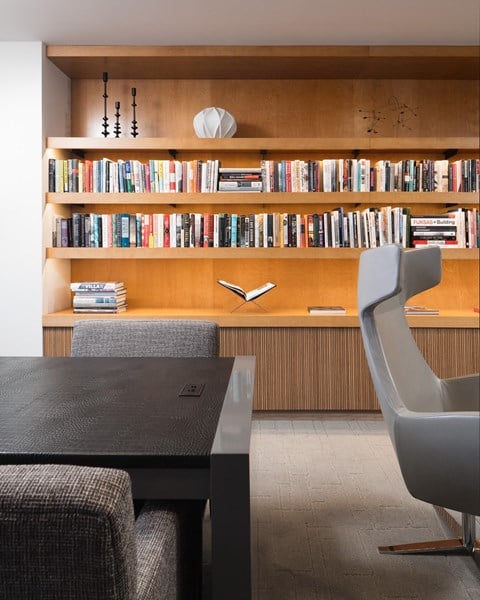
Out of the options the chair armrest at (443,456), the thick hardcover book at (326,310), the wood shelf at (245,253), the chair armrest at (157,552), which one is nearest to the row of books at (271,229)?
the wood shelf at (245,253)

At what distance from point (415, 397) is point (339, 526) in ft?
1.95

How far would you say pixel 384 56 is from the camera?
3.92 metres

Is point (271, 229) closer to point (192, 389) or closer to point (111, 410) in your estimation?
point (192, 389)

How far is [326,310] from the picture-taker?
404cm

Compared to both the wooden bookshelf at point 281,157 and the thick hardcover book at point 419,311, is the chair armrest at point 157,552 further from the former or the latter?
the thick hardcover book at point 419,311

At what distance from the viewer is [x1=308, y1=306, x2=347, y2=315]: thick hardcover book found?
156 inches

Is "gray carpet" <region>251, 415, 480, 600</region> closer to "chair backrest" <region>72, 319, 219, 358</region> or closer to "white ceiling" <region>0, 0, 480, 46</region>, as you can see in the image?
"chair backrest" <region>72, 319, 219, 358</region>

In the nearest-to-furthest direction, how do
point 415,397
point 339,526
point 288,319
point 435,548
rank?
point 435,548 → point 415,397 → point 339,526 → point 288,319

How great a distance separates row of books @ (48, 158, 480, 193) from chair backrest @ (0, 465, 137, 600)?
11.6 feet

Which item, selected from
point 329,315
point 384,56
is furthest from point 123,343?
point 384,56

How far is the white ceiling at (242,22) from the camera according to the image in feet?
11.1

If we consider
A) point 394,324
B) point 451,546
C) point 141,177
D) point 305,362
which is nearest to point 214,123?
point 141,177

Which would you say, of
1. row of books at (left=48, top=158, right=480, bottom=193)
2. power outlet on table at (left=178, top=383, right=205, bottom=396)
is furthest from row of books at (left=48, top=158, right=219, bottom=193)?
power outlet on table at (left=178, top=383, right=205, bottom=396)

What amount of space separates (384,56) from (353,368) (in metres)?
2.03
